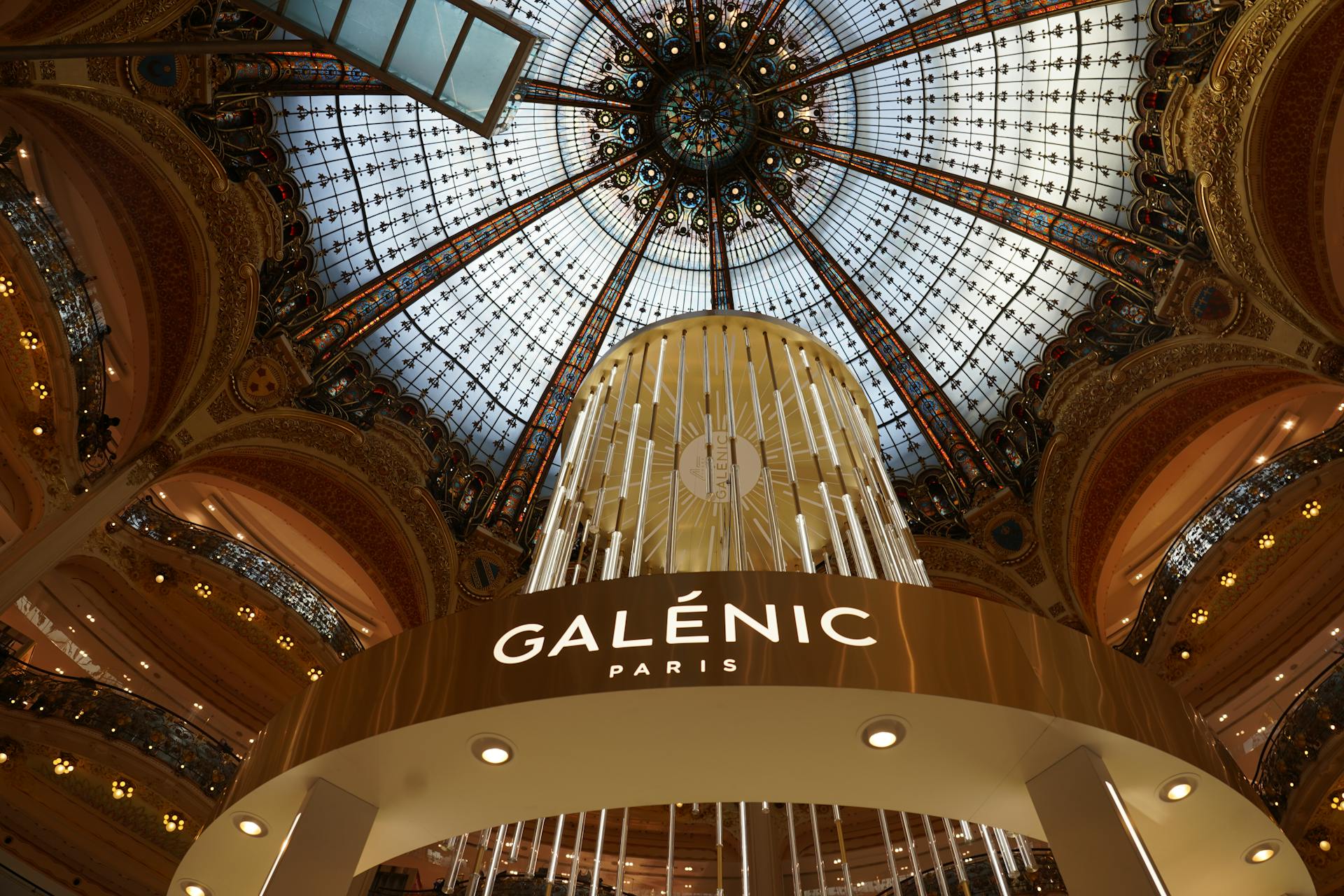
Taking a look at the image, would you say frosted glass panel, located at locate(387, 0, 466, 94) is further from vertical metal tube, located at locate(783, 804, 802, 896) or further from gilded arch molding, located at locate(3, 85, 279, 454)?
gilded arch molding, located at locate(3, 85, 279, 454)

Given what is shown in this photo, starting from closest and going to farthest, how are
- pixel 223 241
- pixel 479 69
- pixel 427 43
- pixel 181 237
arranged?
pixel 427 43, pixel 479 69, pixel 181 237, pixel 223 241

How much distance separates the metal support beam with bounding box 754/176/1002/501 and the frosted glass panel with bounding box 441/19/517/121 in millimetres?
10369

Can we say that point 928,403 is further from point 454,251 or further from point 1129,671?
point 1129,671

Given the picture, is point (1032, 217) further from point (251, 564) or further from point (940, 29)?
point (251, 564)

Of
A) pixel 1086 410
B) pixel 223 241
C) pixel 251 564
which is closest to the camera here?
pixel 223 241

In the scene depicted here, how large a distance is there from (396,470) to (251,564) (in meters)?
2.64

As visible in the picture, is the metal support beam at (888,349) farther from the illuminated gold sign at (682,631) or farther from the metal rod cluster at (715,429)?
the illuminated gold sign at (682,631)

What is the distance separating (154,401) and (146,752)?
15.7ft

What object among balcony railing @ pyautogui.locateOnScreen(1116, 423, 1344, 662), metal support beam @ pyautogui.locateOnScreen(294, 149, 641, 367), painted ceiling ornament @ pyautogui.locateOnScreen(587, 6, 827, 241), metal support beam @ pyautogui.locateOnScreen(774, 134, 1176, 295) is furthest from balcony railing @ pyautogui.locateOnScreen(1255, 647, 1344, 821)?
metal support beam @ pyautogui.locateOnScreen(294, 149, 641, 367)

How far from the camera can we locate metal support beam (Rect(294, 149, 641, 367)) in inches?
591

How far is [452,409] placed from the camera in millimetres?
16328

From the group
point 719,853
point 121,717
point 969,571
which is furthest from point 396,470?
point 719,853

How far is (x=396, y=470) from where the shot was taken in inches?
618

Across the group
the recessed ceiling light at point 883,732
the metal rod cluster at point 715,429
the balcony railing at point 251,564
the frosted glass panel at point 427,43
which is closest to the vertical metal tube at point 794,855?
the recessed ceiling light at point 883,732
